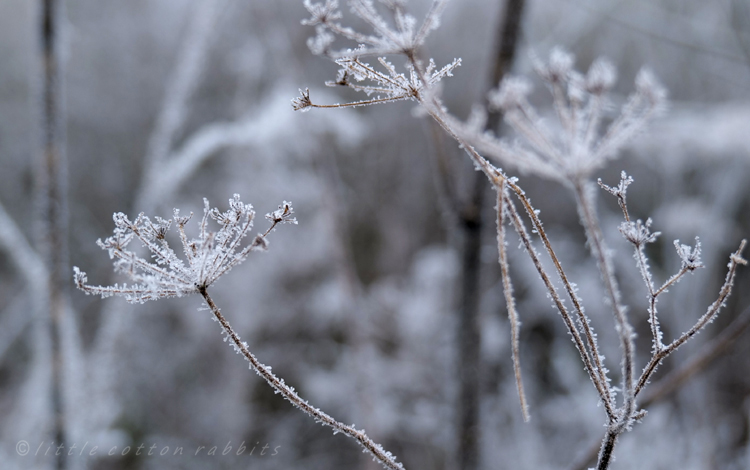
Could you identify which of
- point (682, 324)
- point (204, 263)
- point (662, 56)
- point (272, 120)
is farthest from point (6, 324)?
point (662, 56)

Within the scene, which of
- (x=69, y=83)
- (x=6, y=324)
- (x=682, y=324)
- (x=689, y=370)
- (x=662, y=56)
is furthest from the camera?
(x=69, y=83)

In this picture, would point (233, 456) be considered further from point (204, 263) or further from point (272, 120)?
point (204, 263)

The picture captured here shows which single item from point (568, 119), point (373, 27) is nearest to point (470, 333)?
point (568, 119)

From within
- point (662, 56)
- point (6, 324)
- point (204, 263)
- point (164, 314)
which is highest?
point (662, 56)

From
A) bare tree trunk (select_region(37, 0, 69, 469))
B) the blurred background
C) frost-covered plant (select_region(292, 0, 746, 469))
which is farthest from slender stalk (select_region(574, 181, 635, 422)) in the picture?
bare tree trunk (select_region(37, 0, 69, 469))

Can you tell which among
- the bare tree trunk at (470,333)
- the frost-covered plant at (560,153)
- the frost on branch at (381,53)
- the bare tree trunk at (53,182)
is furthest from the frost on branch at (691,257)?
the bare tree trunk at (53,182)

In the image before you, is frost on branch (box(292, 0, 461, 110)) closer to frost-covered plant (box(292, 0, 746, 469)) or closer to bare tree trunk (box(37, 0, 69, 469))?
frost-covered plant (box(292, 0, 746, 469))

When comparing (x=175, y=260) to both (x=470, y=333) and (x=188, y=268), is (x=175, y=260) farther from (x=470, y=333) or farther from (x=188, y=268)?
(x=470, y=333)

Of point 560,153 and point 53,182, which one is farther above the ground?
point 53,182
